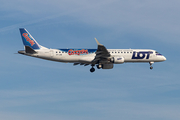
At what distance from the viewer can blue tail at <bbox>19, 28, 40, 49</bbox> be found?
2419 inches

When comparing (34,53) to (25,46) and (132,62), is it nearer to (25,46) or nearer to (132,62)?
(25,46)

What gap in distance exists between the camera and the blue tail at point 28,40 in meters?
61.4

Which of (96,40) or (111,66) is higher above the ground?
(96,40)

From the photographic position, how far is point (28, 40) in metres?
61.8

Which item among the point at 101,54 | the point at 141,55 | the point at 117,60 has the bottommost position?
the point at 117,60

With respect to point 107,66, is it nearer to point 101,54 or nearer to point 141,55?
point 101,54

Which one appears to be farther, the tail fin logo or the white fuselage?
the tail fin logo

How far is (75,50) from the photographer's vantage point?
61812 millimetres

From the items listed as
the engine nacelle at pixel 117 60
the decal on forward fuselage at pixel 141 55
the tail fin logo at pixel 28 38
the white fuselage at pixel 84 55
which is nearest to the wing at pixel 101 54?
the engine nacelle at pixel 117 60

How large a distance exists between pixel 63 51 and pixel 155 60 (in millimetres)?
23765

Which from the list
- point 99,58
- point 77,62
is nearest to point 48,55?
point 77,62

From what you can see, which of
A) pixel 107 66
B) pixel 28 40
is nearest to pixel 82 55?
pixel 107 66

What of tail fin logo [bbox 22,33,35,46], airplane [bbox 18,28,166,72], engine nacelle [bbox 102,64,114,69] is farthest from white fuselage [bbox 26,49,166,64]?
tail fin logo [bbox 22,33,35,46]

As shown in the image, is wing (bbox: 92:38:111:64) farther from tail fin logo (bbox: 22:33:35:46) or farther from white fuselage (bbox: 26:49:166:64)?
tail fin logo (bbox: 22:33:35:46)
